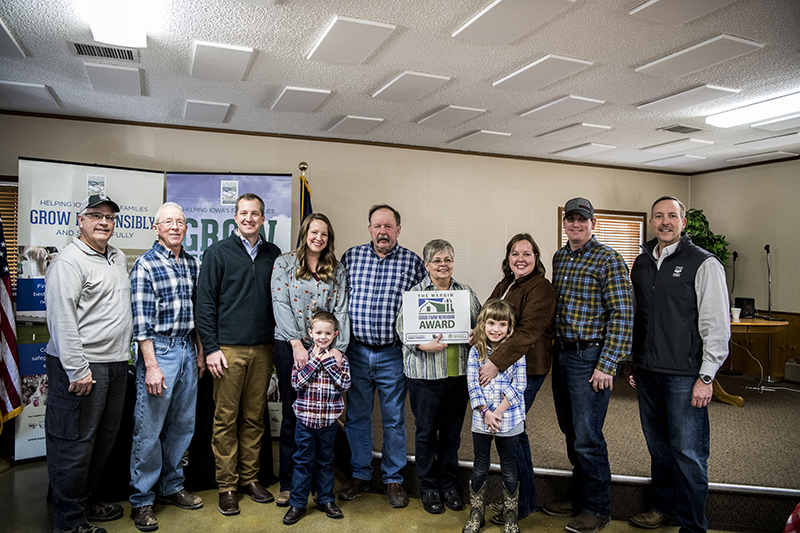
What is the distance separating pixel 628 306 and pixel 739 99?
2.93 meters

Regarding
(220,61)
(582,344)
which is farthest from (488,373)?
(220,61)

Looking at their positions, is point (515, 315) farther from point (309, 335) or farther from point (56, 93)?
point (56, 93)

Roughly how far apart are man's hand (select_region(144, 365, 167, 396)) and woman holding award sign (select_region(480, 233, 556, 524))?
5.64 feet

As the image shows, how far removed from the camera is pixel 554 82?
157 inches

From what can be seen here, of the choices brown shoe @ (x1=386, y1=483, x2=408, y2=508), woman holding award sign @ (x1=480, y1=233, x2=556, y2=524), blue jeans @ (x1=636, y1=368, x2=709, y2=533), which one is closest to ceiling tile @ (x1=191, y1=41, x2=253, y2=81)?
woman holding award sign @ (x1=480, y1=233, x2=556, y2=524)

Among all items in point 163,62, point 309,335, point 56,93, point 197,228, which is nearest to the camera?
point 309,335

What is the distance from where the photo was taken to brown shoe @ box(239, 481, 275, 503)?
309 cm

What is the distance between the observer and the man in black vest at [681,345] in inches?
99.3


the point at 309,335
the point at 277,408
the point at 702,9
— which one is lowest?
the point at 277,408

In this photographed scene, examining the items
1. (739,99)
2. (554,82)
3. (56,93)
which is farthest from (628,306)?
A: (56,93)

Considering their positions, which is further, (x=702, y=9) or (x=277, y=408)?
(x=277, y=408)

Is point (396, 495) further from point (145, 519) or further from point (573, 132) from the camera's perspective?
point (573, 132)

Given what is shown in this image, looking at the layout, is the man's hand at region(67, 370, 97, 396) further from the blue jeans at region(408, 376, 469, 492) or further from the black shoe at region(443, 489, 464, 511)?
the black shoe at region(443, 489, 464, 511)

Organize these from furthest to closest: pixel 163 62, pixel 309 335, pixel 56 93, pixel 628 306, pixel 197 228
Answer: pixel 197 228, pixel 56 93, pixel 163 62, pixel 309 335, pixel 628 306
